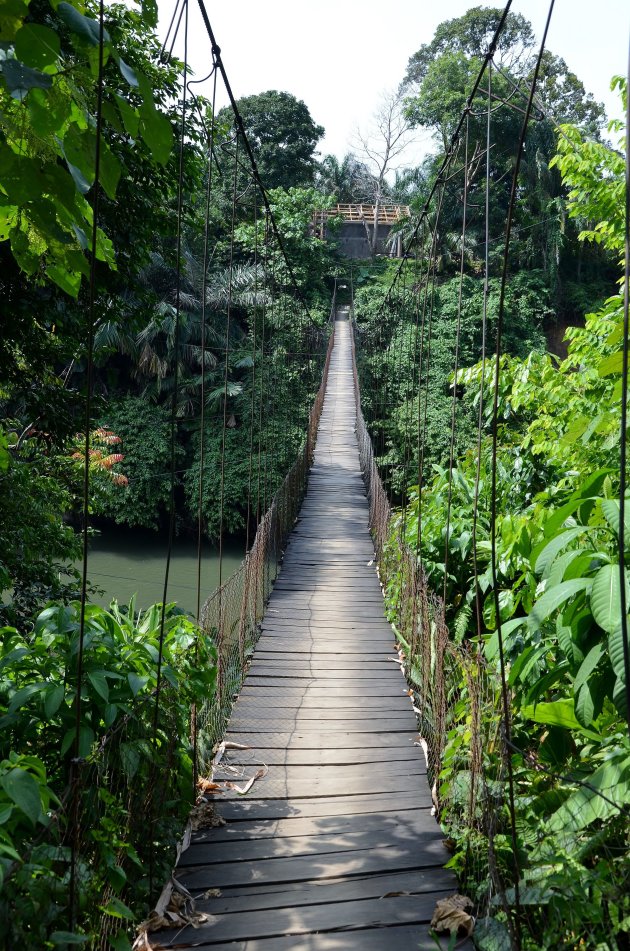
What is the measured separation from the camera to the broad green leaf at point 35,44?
854mm

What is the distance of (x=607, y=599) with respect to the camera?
153 centimetres

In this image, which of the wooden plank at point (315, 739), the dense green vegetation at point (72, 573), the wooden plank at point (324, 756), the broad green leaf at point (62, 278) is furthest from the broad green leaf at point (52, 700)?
the wooden plank at point (315, 739)

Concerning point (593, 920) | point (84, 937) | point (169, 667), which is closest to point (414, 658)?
point (169, 667)

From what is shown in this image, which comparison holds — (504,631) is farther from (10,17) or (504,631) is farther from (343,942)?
(10,17)

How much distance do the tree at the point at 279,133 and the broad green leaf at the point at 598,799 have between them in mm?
22932

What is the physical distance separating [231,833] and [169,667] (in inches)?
28.8

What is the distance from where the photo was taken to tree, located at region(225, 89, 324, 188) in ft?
75.2

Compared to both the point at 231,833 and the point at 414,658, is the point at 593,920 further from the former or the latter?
the point at 414,658

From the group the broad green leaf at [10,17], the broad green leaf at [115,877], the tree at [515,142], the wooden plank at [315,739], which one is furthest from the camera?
the tree at [515,142]

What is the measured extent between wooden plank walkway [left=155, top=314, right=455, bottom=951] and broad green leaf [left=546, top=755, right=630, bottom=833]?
1.47 ft

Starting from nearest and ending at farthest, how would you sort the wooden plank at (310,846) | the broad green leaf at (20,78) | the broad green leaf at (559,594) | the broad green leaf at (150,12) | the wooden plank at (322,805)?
the broad green leaf at (20,78) → the broad green leaf at (150,12) → the broad green leaf at (559,594) → the wooden plank at (310,846) → the wooden plank at (322,805)

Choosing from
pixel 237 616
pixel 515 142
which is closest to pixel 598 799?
pixel 237 616

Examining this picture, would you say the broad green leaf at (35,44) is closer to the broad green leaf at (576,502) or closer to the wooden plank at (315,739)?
the broad green leaf at (576,502)

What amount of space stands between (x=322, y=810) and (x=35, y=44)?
228cm
